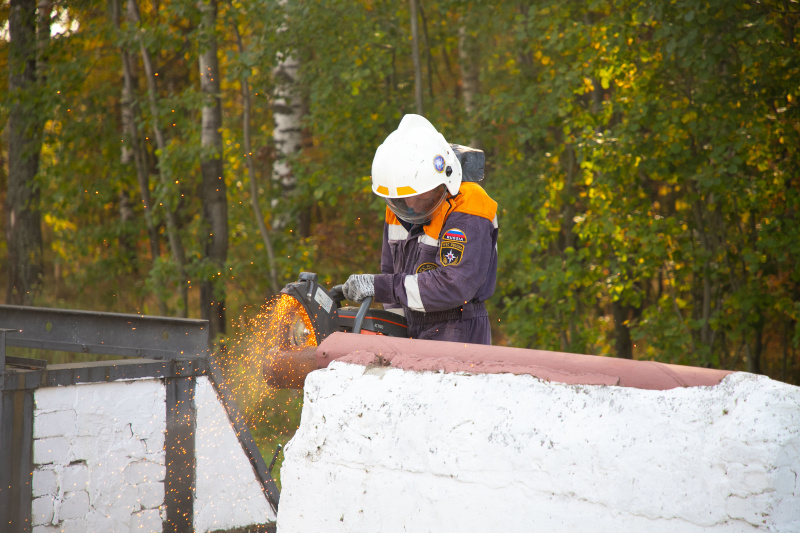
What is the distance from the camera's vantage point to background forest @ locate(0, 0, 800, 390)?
6703mm

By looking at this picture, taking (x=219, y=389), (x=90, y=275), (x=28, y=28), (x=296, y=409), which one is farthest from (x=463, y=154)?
(x=90, y=275)

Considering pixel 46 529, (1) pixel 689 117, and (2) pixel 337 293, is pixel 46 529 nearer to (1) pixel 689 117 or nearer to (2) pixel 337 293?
(2) pixel 337 293

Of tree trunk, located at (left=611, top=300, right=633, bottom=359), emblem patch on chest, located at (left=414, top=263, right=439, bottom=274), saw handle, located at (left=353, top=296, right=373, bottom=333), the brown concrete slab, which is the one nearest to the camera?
the brown concrete slab

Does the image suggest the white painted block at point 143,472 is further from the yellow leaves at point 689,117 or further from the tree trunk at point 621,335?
the tree trunk at point 621,335

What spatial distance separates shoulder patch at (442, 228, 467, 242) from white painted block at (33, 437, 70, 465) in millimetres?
1998

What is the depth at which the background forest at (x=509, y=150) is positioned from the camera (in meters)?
6.70

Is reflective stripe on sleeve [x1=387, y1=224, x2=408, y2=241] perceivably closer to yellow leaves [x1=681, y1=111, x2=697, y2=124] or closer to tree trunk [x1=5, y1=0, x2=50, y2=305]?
yellow leaves [x1=681, y1=111, x2=697, y2=124]

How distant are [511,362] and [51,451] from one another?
2.33 m

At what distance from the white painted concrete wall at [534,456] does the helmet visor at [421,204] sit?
1248 millimetres

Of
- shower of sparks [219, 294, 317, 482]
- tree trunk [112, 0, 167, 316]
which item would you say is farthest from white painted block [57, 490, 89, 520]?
tree trunk [112, 0, 167, 316]

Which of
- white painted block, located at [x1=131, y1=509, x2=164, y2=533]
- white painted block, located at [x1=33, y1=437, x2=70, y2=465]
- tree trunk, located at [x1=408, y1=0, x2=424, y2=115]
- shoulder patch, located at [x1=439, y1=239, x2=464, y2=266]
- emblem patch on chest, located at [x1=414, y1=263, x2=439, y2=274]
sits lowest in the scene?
white painted block, located at [x1=131, y1=509, x2=164, y2=533]

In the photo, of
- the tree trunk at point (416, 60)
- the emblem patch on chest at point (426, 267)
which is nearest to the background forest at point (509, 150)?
the tree trunk at point (416, 60)

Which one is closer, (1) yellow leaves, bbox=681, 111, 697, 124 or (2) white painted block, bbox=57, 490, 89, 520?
(2) white painted block, bbox=57, 490, 89, 520

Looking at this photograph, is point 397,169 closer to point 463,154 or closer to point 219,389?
point 463,154
